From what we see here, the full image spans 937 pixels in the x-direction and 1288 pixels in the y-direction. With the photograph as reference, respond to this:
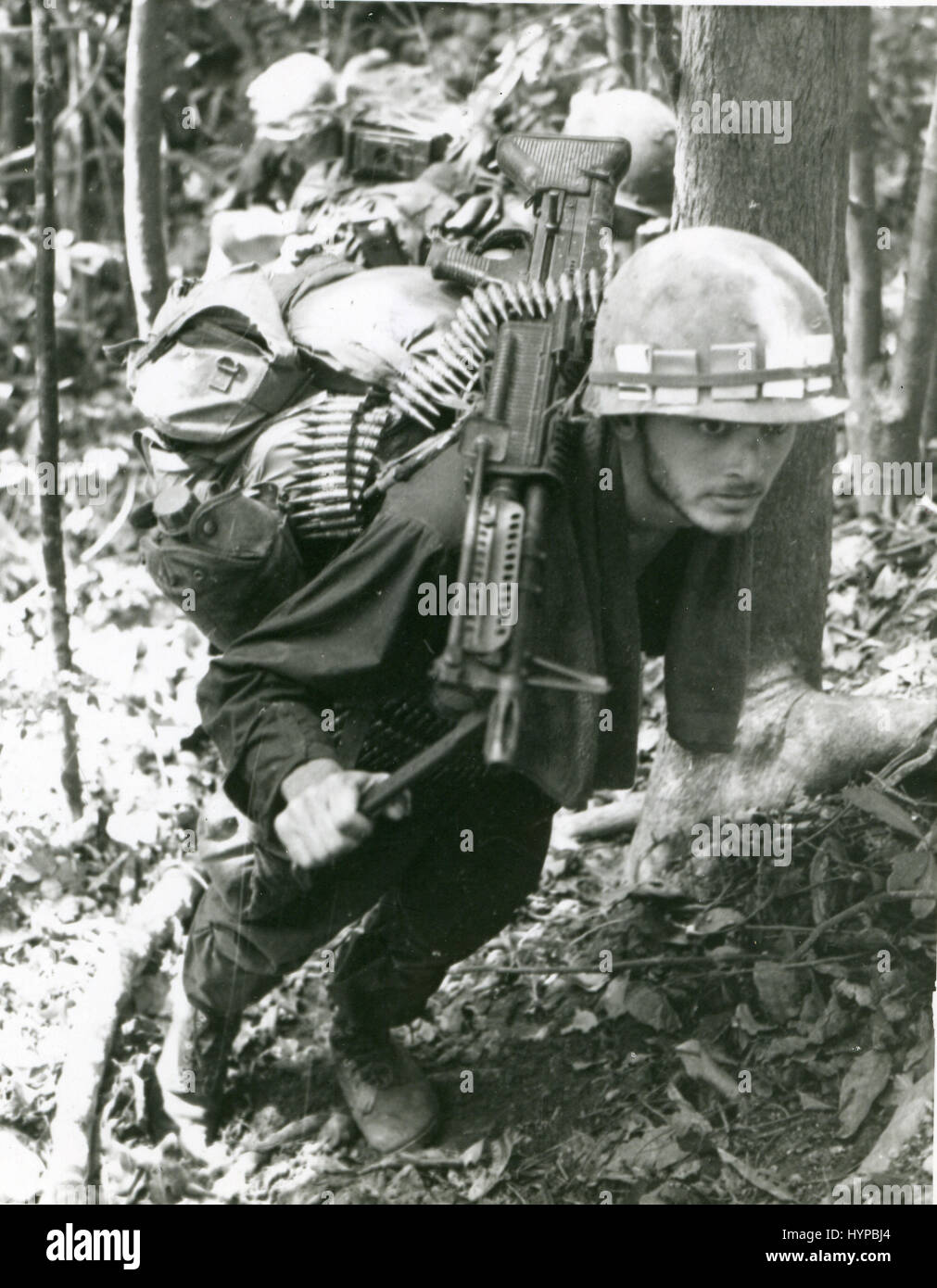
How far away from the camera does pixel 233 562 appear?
3139mm

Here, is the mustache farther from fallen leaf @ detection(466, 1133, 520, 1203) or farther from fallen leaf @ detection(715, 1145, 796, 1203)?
fallen leaf @ detection(466, 1133, 520, 1203)

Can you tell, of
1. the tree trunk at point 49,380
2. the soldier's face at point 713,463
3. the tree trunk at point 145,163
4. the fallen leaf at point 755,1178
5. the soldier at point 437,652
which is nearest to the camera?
the soldier at point 437,652

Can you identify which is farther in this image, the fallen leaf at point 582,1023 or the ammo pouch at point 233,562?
the fallen leaf at point 582,1023

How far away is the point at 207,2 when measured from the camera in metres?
4.96

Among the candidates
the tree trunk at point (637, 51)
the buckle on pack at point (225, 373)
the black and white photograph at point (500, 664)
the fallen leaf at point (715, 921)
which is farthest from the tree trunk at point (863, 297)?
the buckle on pack at point (225, 373)

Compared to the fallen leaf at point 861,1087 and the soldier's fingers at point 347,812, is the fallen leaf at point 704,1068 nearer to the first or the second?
the fallen leaf at point 861,1087

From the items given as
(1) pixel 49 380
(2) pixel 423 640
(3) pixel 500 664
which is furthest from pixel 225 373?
(1) pixel 49 380

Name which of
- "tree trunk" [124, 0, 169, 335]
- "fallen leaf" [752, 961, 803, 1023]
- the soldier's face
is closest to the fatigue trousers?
"fallen leaf" [752, 961, 803, 1023]

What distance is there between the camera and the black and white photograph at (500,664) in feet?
9.86

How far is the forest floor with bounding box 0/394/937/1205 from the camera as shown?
350cm

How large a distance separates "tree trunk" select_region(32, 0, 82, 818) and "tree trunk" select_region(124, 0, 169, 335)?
0.34 meters

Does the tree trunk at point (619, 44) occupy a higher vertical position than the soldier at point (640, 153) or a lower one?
higher

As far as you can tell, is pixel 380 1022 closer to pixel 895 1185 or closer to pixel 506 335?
pixel 895 1185
